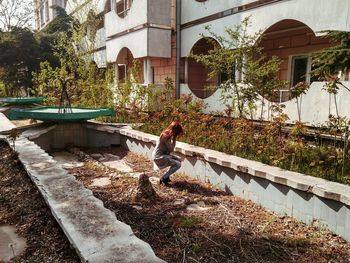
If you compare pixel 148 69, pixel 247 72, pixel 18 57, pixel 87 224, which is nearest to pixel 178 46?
pixel 148 69

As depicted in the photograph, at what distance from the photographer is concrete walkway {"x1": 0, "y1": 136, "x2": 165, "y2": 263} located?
2.22 m

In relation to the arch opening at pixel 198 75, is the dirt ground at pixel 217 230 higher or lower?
lower

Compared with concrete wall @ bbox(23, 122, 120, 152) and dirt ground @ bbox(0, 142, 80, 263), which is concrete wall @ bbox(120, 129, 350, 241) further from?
concrete wall @ bbox(23, 122, 120, 152)

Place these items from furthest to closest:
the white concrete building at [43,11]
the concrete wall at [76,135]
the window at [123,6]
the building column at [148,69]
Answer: the white concrete building at [43,11] < the window at [123,6] < the building column at [148,69] < the concrete wall at [76,135]

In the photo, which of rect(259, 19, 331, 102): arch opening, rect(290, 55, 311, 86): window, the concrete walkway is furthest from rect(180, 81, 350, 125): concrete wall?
the concrete walkway

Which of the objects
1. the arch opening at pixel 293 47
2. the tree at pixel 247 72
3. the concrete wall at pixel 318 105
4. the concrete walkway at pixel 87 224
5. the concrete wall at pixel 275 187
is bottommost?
the concrete wall at pixel 275 187

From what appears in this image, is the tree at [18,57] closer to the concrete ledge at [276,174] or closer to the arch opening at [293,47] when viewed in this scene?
the arch opening at [293,47]

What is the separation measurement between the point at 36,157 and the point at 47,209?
197 centimetres

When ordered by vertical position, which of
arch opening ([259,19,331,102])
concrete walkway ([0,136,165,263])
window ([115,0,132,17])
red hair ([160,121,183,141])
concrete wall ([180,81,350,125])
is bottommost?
concrete walkway ([0,136,165,263])

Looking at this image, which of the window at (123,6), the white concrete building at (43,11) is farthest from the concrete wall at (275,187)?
the white concrete building at (43,11)

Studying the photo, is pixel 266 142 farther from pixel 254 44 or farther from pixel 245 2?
pixel 245 2

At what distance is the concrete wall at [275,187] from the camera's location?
3.64 metres

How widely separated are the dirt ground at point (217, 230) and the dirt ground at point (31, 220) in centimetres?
99

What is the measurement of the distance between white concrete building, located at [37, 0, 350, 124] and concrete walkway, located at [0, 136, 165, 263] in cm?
614
